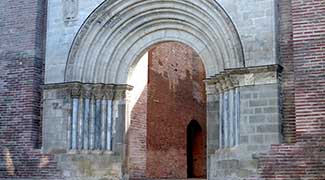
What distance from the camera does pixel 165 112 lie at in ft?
62.3

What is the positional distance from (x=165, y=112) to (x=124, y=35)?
574 cm

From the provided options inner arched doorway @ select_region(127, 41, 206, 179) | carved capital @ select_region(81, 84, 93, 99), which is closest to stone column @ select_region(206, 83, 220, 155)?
inner arched doorway @ select_region(127, 41, 206, 179)

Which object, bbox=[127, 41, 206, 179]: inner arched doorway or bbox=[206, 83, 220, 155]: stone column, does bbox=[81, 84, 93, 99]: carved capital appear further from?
bbox=[206, 83, 220, 155]: stone column

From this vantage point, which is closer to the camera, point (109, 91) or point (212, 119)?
point (212, 119)

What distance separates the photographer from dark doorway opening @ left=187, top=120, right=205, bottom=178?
21.8 m

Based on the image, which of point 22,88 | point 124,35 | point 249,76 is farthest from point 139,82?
point 249,76

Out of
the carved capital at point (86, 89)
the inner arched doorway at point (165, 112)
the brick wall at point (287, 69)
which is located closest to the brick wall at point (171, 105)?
the inner arched doorway at point (165, 112)

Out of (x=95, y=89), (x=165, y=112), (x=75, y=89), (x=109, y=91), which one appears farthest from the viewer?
(x=165, y=112)

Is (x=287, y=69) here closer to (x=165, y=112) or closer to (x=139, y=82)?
(x=139, y=82)

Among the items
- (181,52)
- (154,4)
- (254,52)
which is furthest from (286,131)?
(181,52)

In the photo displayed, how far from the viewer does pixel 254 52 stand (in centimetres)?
1173

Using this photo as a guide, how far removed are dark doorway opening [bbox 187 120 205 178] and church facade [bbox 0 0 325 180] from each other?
5.66m

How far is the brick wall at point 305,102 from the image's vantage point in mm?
10703

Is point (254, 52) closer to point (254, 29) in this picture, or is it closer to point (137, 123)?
point (254, 29)
